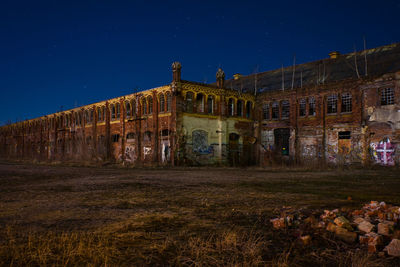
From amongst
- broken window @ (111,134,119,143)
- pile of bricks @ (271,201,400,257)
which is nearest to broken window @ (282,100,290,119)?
broken window @ (111,134,119,143)

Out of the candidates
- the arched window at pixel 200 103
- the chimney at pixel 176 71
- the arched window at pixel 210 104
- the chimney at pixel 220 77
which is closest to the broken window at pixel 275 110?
the chimney at pixel 220 77

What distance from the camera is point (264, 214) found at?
5.11 meters

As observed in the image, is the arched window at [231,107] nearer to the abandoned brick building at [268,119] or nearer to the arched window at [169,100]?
the abandoned brick building at [268,119]

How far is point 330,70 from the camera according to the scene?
81.5 ft

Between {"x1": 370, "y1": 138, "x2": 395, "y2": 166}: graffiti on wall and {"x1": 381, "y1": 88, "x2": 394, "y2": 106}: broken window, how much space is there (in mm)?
2555

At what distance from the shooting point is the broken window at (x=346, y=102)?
21.5 m

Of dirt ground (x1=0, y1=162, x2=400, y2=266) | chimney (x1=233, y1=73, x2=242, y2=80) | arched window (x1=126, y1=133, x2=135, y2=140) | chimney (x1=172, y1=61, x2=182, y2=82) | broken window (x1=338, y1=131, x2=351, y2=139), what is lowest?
dirt ground (x1=0, y1=162, x2=400, y2=266)

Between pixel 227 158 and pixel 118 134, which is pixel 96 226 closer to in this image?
pixel 227 158

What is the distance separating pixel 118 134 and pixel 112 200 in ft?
71.8

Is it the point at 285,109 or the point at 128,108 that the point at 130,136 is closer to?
the point at 128,108

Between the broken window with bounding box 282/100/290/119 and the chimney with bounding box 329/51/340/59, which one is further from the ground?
the chimney with bounding box 329/51/340/59

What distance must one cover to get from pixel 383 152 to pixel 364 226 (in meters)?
18.6

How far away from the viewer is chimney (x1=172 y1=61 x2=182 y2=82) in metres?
21.5

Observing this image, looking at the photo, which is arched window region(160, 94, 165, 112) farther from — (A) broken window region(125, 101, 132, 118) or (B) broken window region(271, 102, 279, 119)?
(B) broken window region(271, 102, 279, 119)
